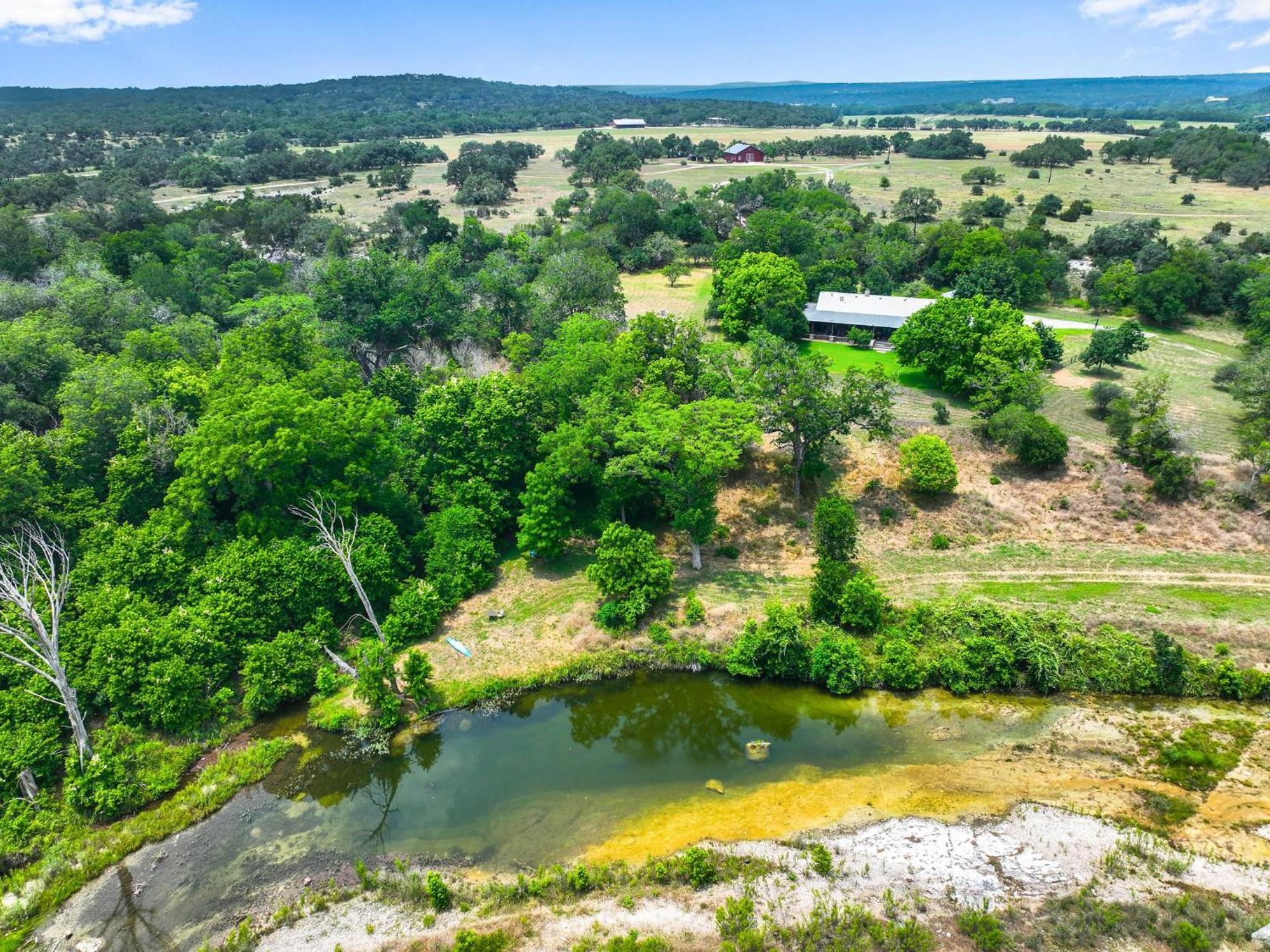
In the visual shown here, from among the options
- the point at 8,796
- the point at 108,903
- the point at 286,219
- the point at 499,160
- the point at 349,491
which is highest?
the point at 499,160

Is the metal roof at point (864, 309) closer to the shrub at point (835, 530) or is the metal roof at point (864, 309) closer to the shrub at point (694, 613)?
the shrub at point (835, 530)

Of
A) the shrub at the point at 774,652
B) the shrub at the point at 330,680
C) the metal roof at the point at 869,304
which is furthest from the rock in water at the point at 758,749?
the metal roof at the point at 869,304

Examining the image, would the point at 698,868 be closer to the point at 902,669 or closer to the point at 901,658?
the point at 902,669

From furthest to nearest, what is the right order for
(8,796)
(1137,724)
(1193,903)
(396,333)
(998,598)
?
(396,333)
(998,598)
(1137,724)
(8,796)
(1193,903)

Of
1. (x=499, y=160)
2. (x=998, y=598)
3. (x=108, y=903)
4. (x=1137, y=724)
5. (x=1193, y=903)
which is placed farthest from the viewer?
(x=499, y=160)

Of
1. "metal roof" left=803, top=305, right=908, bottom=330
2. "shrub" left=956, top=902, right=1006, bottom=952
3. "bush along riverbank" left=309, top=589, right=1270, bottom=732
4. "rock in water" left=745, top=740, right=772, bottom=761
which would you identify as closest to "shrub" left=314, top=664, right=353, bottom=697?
"bush along riverbank" left=309, top=589, right=1270, bottom=732

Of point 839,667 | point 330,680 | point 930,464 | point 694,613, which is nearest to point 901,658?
point 839,667

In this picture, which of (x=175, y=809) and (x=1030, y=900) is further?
(x=175, y=809)

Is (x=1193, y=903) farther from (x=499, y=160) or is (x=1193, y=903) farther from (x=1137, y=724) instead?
(x=499, y=160)

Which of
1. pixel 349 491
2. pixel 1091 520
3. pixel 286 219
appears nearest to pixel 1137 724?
pixel 1091 520
